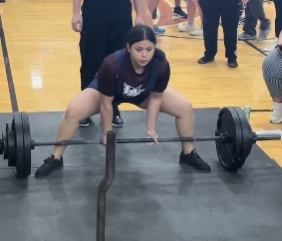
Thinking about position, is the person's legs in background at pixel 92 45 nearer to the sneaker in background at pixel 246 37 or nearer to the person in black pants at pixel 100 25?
the person in black pants at pixel 100 25

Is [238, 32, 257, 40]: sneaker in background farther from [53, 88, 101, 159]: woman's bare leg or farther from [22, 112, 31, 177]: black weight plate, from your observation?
[22, 112, 31, 177]: black weight plate

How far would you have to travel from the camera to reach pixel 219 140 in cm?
302

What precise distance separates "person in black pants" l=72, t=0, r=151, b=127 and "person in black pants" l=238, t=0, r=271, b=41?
9.09ft

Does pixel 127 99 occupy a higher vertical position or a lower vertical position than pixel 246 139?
higher

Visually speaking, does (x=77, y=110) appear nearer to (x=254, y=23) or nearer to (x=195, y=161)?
(x=195, y=161)

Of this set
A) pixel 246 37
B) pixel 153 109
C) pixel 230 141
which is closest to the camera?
pixel 153 109

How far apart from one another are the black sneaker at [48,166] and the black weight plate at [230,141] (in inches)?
33.5

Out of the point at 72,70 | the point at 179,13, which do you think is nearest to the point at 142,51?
the point at 72,70

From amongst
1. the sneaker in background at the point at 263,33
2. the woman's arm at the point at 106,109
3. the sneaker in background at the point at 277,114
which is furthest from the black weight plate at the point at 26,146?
the sneaker in background at the point at 263,33

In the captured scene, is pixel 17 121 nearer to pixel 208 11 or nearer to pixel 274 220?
pixel 274 220

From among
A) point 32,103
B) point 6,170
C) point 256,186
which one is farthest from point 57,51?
point 256,186

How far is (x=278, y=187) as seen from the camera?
2.89m

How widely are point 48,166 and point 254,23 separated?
3622 mm

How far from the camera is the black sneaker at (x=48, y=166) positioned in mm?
2896
